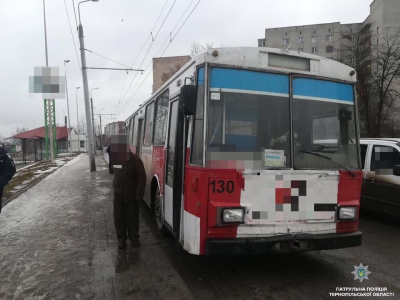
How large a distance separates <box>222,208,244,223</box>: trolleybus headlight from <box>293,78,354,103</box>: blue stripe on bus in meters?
1.66

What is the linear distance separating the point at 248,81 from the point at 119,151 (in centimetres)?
257

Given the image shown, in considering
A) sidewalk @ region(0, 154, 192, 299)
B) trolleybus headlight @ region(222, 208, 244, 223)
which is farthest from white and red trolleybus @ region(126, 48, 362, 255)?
sidewalk @ region(0, 154, 192, 299)

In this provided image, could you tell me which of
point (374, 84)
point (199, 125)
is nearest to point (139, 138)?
point (199, 125)

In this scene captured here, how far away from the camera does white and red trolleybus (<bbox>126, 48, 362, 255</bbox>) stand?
394cm

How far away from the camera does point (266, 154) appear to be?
407 centimetres

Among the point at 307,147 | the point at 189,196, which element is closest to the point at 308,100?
the point at 307,147

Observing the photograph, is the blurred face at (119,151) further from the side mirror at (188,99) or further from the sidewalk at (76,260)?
the side mirror at (188,99)

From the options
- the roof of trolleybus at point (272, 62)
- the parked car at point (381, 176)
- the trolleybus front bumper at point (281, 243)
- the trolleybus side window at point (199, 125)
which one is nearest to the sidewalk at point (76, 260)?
the trolleybus front bumper at point (281, 243)

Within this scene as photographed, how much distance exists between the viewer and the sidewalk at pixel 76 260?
4.09 m

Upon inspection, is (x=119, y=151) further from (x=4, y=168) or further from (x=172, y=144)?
(x=4, y=168)

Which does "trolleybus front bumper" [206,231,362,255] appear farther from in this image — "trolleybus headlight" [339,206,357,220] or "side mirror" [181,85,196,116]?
"side mirror" [181,85,196,116]

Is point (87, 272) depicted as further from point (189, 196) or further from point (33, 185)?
point (33, 185)

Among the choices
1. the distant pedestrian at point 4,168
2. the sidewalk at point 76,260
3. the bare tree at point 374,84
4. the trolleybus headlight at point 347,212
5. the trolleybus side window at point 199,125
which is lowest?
the sidewalk at point 76,260

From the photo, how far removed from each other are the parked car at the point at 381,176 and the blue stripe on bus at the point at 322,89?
10.4 feet
